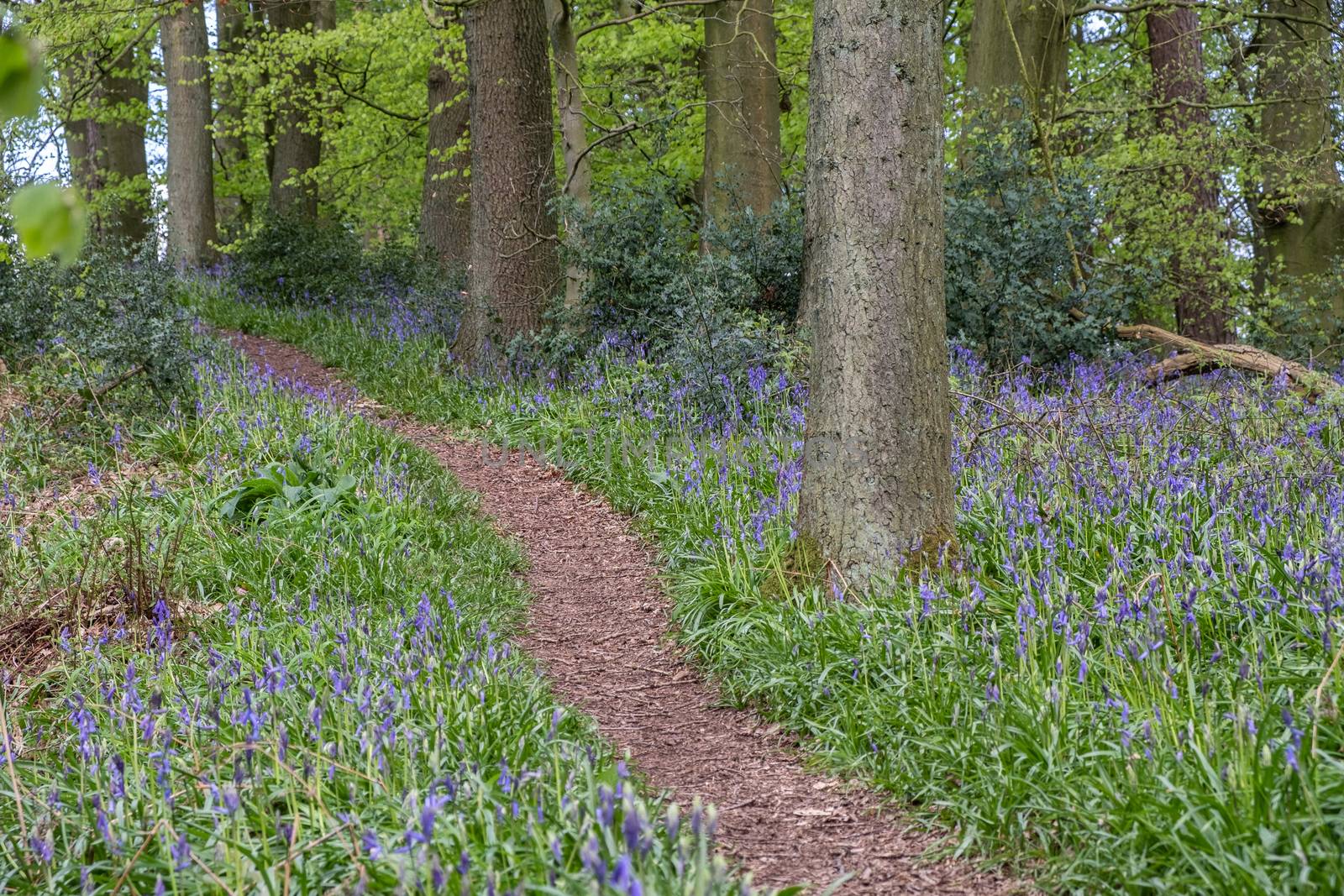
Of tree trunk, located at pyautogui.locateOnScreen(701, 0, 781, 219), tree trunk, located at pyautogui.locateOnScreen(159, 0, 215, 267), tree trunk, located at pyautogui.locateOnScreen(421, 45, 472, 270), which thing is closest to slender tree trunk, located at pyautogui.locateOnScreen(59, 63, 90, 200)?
tree trunk, located at pyautogui.locateOnScreen(159, 0, 215, 267)

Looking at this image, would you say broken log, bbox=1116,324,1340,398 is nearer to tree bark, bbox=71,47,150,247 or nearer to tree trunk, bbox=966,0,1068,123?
tree trunk, bbox=966,0,1068,123

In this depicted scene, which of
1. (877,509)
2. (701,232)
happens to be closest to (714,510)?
(877,509)

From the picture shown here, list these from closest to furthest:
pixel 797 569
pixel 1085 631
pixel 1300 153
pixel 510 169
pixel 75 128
A: pixel 1085 631 < pixel 797 569 < pixel 510 169 < pixel 1300 153 < pixel 75 128

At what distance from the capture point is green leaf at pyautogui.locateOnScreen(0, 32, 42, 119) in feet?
3.77

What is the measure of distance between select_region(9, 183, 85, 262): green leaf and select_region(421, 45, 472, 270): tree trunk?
13550mm

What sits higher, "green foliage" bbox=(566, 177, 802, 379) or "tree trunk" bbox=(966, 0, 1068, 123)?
"tree trunk" bbox=(966, 0, 1068, 123)

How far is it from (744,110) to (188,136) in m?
9.88

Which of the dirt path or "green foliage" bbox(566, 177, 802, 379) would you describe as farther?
"green foliage" bbox(566, 177, 802, 379)

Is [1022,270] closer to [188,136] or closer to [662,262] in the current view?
[662,262]

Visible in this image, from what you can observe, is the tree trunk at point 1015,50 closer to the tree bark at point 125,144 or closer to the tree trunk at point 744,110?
the tree trunk at point 744,110

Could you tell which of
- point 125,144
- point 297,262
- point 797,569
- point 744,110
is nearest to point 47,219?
point 797,569

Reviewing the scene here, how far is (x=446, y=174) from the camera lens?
14.5 metres

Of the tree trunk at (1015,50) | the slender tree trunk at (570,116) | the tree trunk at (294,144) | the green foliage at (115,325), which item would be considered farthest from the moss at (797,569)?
the tree trunk at (294,144)

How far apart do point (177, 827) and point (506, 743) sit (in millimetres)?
1010
